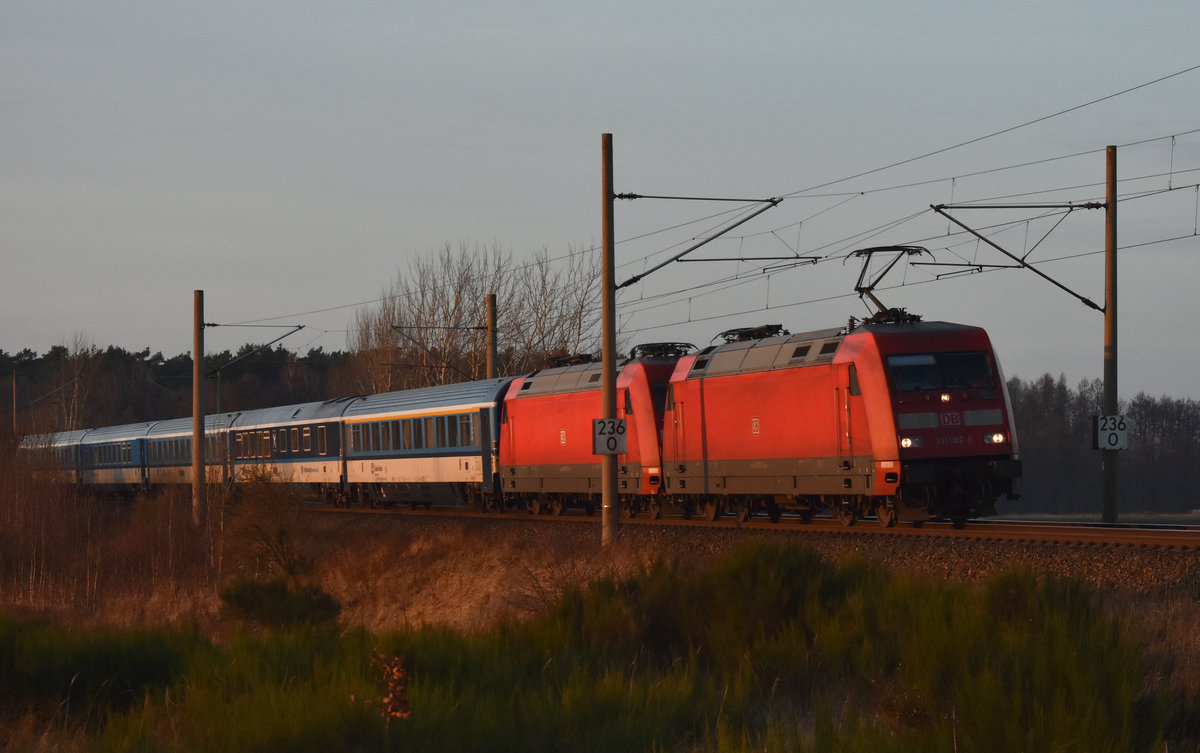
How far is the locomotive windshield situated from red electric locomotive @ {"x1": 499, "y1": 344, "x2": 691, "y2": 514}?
7.47 m

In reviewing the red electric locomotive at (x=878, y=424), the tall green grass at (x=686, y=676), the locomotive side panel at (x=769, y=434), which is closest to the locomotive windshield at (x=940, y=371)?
the red electric locomotive at (x=878, y=424)

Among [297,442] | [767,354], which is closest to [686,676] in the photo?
[767,354]

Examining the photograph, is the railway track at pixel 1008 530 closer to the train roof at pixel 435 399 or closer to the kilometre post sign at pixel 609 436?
the kilometre post sign at pixel 609 436

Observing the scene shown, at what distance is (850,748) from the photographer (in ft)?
27.3

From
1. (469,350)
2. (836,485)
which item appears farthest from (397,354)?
(836,485)

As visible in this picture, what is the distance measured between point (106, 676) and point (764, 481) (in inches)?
533

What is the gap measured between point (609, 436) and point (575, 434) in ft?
25.2

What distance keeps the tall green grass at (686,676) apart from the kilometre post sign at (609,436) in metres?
6.27

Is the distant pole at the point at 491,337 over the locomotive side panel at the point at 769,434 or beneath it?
over

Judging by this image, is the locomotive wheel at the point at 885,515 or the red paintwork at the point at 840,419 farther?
the locomotive wheel at the point at 885,515

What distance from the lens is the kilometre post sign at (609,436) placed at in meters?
22.9

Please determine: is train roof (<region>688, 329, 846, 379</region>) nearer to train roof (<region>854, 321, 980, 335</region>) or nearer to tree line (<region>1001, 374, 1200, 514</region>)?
train roof (<region>854, 321, 980, 335</region>)

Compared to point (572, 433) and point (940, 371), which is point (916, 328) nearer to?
point (940, 371)

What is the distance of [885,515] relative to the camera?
22.7 metres
